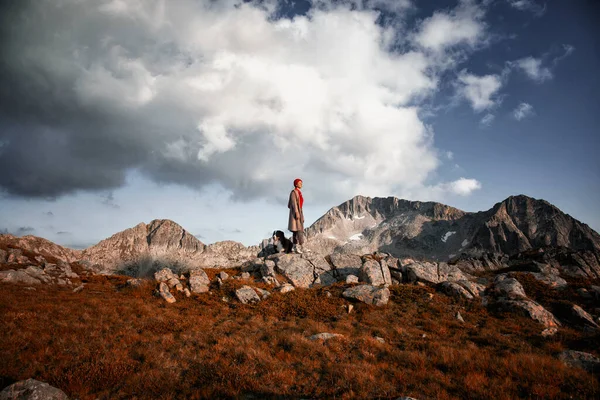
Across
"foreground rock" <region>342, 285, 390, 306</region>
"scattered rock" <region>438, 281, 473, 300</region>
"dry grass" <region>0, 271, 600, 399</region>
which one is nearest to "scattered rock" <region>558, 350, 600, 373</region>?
"dry grass" <region>0, 271, 600, 399</region>

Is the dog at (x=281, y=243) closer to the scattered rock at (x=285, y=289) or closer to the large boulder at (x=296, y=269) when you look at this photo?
the large boulder at (x=296, y=269)

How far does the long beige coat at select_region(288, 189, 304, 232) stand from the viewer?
80.1 feet

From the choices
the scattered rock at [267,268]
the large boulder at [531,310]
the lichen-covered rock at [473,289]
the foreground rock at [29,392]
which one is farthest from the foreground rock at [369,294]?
the foreground rock at [29,392]

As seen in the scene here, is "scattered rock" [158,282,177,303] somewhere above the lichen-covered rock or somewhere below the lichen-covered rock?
below

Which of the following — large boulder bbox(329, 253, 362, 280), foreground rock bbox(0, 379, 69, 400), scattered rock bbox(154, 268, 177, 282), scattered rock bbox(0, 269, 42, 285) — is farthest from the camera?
large boulder bbox(329, 253, 362, 280)

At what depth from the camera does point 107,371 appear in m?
8.68

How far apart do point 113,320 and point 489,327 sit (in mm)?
20621

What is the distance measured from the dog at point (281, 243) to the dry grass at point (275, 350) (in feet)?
28.2

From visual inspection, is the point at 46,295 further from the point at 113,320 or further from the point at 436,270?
the point at 436,270

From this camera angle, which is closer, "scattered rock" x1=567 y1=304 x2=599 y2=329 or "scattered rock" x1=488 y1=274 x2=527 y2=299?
"scattered rock" x1=567 y1=304 x2=599 y2=329

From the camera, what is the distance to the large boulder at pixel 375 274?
73.0 feet

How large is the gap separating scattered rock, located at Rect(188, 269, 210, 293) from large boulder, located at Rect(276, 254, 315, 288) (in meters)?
6.42

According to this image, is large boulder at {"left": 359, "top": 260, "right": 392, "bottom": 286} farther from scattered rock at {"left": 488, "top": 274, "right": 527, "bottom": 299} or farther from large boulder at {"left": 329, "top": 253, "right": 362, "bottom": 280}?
scattered rock at {"left": 488, "top": 274, "right": 527, "bottom": 299}

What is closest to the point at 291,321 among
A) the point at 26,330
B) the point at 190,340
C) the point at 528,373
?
the point at 190,340
